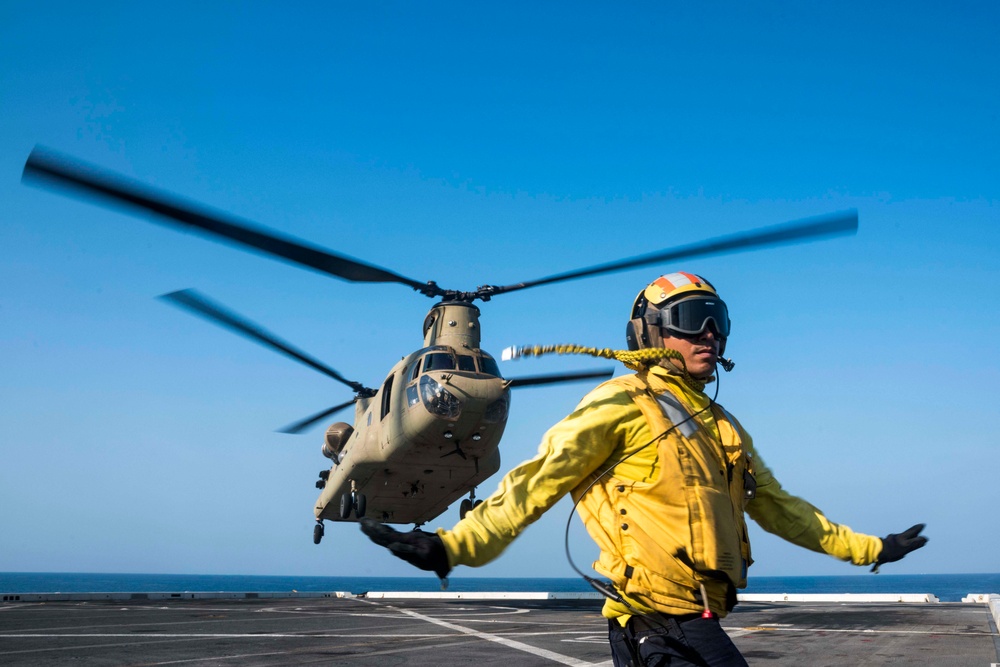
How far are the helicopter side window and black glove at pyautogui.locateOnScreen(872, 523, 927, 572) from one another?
44.7ft

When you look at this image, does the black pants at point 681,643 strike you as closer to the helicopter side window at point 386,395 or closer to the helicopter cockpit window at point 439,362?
the helicopter cockpit window at point 439,362

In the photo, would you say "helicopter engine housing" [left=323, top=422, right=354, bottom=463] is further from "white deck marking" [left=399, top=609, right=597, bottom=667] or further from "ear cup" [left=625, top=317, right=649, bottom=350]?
"ear cup" [left=625, top=317, right=649, bottom=350]

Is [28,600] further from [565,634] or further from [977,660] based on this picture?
[977,660]

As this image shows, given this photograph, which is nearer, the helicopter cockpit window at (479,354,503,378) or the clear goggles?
the clear goggles

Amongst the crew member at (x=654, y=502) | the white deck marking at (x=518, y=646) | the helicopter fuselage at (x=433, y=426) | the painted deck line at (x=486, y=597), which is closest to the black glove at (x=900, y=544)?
the crew member at (x=654, y=502)

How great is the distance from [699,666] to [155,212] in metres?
8.46

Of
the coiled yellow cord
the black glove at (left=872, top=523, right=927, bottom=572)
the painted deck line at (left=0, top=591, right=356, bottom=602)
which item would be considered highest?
the coiled yellow cord

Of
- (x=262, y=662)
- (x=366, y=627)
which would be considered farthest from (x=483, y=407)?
(x=262, y=662)

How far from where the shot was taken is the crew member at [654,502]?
3152mm

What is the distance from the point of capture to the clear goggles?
3.72 m

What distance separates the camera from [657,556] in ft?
10.6

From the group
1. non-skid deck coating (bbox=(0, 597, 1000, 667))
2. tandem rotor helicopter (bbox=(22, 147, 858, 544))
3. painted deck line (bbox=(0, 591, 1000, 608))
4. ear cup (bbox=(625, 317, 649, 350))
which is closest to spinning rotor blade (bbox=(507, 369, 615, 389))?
tandem rotor helicopter (bbox=(22, 147, 858, 544))

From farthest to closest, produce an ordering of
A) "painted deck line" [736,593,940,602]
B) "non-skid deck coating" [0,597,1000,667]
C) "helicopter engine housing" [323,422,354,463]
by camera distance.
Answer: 1. "painted deck line" [736,593,940,602]
2. "helicopter engine housing" [323,422,354,463]
3. "non-skid deck coating" [0,597,1000,667]

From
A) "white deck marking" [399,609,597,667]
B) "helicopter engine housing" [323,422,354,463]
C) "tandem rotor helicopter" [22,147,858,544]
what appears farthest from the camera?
"helicopter engine housing" [323,422,354,463]
